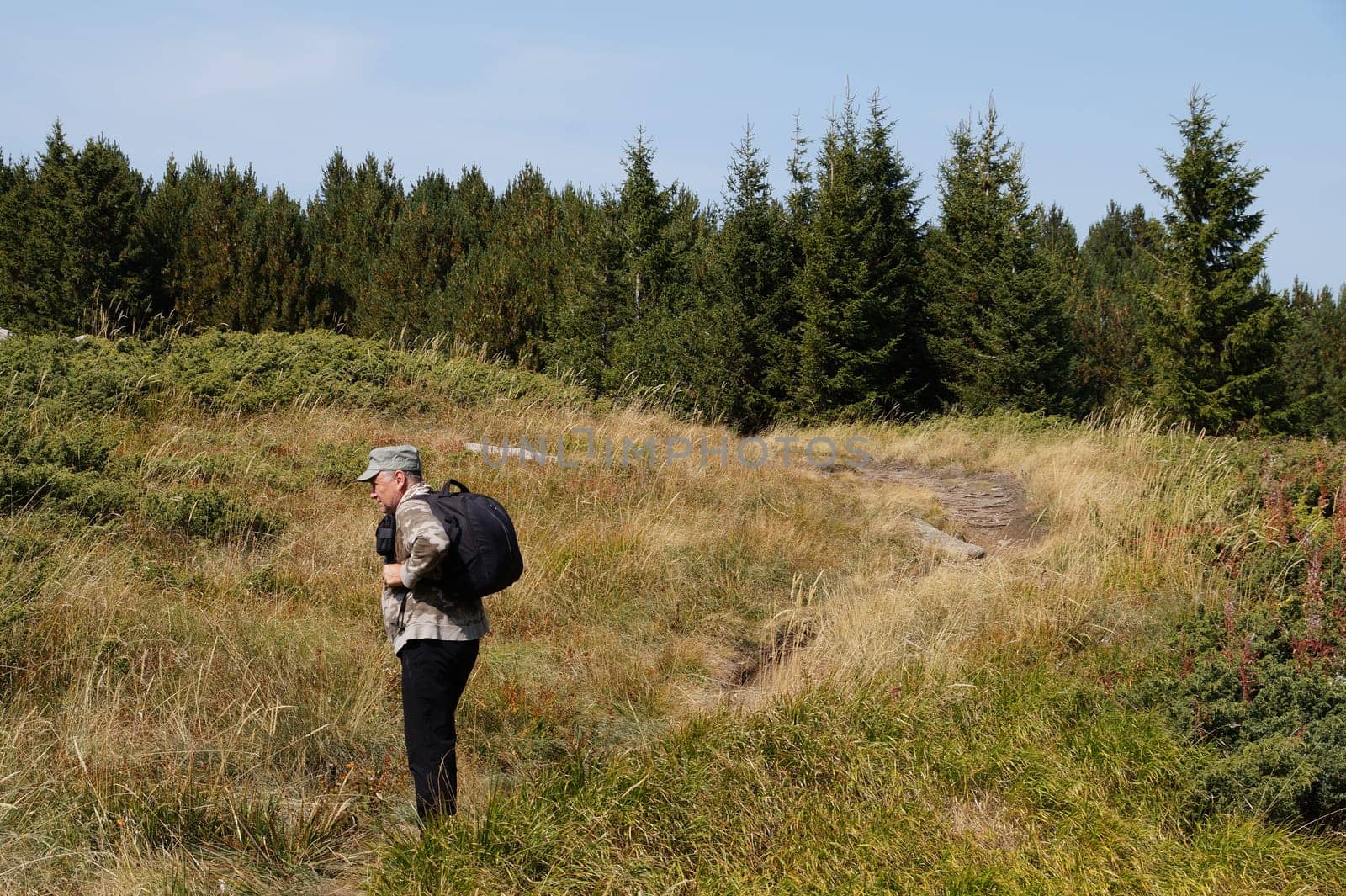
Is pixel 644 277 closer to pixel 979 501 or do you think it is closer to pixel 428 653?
pixel 979 501

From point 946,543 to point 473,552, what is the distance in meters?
5.91

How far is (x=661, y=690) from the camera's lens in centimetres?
529

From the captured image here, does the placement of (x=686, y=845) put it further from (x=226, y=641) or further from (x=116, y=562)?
(x=116, y=562)

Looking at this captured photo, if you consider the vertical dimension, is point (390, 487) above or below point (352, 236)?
below

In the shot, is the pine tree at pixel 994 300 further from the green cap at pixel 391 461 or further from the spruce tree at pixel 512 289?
the green cap at pixel 391 461

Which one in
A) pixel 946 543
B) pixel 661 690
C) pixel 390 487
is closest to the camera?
pixel 390 487

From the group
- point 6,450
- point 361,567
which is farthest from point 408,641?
point 6,450

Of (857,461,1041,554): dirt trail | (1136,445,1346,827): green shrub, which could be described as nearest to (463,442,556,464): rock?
(857,461,1041,554): dirt trail

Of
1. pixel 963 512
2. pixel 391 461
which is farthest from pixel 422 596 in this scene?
pixel 963 512

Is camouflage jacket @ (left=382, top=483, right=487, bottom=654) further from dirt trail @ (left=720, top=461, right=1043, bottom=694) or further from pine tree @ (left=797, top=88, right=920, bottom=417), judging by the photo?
pine tree @ (left=797, top=88, right=920, bottom=417)

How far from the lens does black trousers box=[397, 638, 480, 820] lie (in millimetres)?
3670

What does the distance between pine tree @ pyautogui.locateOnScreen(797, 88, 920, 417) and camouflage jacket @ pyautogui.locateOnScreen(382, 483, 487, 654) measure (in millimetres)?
14017

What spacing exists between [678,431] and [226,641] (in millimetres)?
8425

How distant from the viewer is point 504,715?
4.77m
